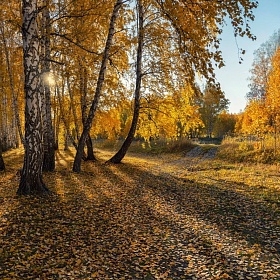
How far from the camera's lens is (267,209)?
8.04 meters

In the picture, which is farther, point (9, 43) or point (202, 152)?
point (202, 152)

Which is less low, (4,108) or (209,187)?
(4,108)

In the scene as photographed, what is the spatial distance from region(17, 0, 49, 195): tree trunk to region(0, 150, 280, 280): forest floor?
2.31 feet

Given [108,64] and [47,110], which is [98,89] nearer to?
[47,110]

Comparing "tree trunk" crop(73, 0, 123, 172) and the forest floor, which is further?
"tree trunk" crop(73, 0, 123, 172)

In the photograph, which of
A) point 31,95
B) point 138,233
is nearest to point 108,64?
point 31,95

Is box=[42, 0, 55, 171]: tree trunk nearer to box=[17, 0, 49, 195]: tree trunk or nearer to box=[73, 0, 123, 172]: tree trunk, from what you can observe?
box=[73, 0, 123, 172]: tree trunk

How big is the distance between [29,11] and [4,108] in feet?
63.4

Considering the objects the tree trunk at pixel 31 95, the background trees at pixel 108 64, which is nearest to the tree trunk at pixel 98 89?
the background trees at pixel 108 64

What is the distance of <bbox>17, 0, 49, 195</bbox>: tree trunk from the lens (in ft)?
24.2

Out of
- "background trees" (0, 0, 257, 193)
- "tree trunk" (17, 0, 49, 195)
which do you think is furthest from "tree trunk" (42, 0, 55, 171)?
"tree trunk" (17, 0, 49, 195)

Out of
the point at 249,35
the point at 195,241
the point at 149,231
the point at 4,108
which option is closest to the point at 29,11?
the point at 249,35

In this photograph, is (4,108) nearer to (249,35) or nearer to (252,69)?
(252,69)

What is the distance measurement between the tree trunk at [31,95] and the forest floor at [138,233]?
2.31ft
